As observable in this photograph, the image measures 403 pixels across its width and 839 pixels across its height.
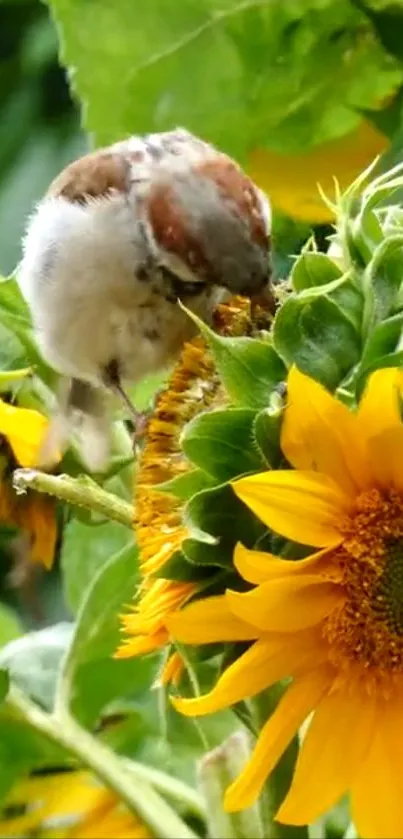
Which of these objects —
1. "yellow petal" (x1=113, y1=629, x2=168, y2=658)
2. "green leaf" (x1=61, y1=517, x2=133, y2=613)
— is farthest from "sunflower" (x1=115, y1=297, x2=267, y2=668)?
"green leaf" (x1=61, y1=517, x2=133, y2=613)

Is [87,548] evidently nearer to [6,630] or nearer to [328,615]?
[6,630]

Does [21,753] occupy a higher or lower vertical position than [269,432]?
lower

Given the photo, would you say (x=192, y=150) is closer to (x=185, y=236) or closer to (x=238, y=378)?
(x=185, y=236)

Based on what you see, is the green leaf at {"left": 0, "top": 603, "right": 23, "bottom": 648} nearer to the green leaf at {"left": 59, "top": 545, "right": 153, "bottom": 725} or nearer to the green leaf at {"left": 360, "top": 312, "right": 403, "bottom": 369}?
the green leaf at {"left": 59, "top": 545, "right": 153, "bottom": 725}

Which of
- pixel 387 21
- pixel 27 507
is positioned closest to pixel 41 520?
pixel 27 507

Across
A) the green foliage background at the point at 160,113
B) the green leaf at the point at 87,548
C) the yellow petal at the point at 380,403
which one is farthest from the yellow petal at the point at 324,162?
the yellow petal at the point at 380,403

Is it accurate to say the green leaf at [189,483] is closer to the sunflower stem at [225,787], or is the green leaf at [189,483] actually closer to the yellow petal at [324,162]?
the sunflower stem at [225,787]
